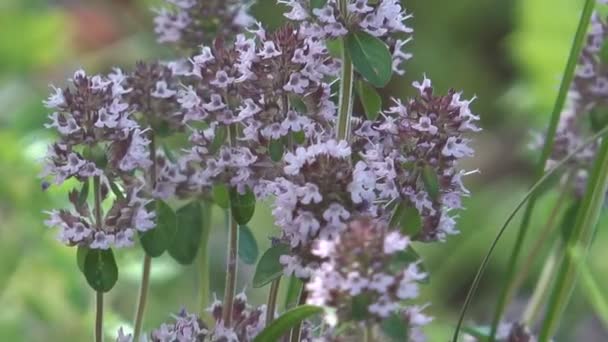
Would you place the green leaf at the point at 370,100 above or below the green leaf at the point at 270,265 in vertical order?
above

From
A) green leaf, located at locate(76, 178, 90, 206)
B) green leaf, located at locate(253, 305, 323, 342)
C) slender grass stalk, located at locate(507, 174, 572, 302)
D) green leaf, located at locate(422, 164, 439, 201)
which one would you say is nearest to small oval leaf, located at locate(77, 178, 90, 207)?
green leaf, located at locate(76, 178, 90, 206)

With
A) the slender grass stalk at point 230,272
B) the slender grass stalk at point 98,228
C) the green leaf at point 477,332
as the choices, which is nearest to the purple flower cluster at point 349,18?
the slender grass stalk at point 230,272

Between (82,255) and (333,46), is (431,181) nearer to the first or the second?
(333,46)

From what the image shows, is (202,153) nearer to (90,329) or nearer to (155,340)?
(155,340)

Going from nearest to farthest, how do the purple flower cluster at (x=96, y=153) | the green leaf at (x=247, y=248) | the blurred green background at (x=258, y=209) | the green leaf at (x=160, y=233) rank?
the purple flower cluster at (x=96, y=153) < the green leaf at (x=160, y=233) < the green leaf at (x=247, y=248) < the blurred green background at (x=258, y=209)

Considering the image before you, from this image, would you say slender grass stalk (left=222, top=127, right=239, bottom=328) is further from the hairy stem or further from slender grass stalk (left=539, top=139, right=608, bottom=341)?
slender grass stalk (left=539, top=139, right=608, bottom=341)

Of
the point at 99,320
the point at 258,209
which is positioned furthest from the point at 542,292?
the point at 258,209

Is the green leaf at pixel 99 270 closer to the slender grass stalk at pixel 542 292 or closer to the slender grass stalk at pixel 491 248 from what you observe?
the slender grass stalk at pixel 491 248
